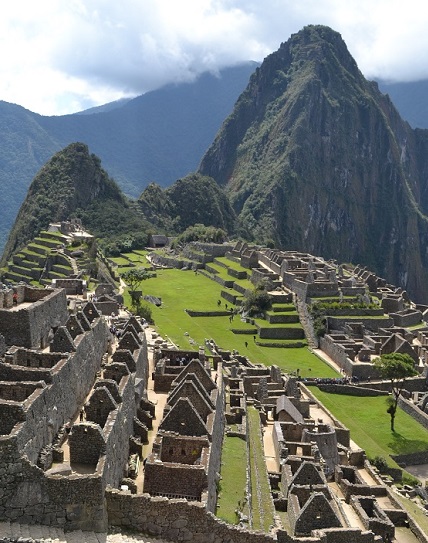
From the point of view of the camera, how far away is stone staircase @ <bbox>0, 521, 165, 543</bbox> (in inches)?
615

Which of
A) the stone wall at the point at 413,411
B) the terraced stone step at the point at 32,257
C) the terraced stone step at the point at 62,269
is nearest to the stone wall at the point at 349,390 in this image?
the stone wall at the point at 413,411

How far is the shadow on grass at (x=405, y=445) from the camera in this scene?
142 ft

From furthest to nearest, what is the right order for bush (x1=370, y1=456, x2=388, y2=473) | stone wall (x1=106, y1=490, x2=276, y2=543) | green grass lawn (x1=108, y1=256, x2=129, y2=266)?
green grass lawn (x1=108, y1=256, x2=129, y2=266), bush (x1=370, y1=456, x2=388, y2=473), stone wall (x1=106, y1=490, x2=276, y2=543)

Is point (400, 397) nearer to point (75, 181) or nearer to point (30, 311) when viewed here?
point (30, 311)

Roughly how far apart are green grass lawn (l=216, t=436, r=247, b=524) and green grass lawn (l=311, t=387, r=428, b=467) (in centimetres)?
1539

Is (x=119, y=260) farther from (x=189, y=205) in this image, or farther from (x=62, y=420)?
(x=62, y=420)

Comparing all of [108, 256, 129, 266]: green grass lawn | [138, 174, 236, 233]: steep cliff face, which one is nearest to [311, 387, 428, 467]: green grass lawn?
[108, 256, 129, 266]: green grass lawn

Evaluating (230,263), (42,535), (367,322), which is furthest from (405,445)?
(230,263)

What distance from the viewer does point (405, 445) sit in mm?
43875

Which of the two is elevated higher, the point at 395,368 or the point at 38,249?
the point at 38,249

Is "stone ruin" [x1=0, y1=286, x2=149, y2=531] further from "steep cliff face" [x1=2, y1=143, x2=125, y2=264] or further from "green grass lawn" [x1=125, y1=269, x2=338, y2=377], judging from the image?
"steep cliff face" [x1=2, y1=143, x2=125, y2=264]

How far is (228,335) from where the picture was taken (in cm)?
6250

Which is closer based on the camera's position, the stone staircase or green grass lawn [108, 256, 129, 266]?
the stone staircase

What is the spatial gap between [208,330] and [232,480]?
127ft
